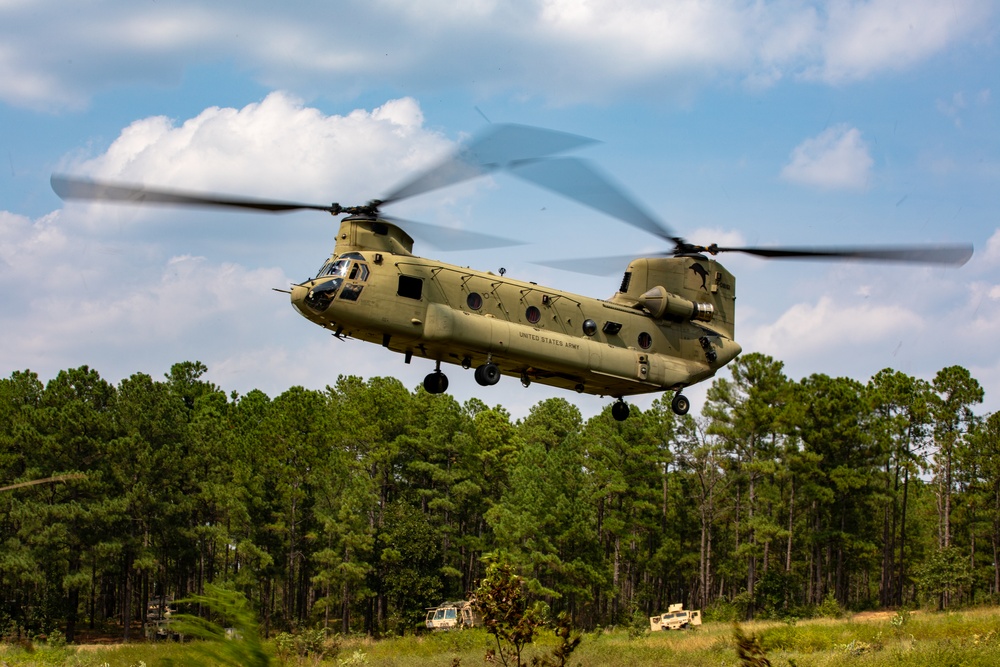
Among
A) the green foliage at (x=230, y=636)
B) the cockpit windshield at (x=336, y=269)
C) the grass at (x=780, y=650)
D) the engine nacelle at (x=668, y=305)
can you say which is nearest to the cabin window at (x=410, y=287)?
the cockpit windshield at (x=336, y=269)

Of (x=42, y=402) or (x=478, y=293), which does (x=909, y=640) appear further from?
(x=42, y=402)

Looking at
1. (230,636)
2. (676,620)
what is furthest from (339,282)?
(676,620)

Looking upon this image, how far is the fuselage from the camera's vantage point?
21.1 metres

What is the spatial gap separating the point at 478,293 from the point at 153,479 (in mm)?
43008

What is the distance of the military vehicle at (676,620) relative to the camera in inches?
2202

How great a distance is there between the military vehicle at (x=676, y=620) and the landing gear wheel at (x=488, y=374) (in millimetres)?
37270

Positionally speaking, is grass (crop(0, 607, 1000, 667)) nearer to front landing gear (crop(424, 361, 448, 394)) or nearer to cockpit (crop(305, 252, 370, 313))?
front landing gear (crop(424, 361, 448, 394))

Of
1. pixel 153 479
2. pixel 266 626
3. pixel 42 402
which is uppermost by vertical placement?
pixel 42 402

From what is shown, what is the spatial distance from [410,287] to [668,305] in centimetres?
734

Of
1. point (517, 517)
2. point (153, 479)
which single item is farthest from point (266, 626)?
point (517, 517)

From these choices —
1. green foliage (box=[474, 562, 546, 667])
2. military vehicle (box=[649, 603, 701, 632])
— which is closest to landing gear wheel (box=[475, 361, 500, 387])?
green foliage (box=[474, 562, 546, 667])

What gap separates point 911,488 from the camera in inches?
2985

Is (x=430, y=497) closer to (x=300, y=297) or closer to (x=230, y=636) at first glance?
(x=300, y=297)

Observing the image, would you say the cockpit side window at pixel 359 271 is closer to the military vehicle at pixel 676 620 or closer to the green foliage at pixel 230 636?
the green foliage at pixel 230 636
